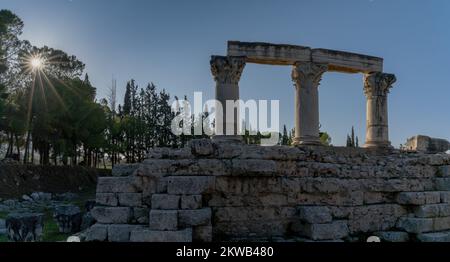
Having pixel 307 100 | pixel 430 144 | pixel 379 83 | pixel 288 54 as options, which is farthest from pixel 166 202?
pixel 430 144

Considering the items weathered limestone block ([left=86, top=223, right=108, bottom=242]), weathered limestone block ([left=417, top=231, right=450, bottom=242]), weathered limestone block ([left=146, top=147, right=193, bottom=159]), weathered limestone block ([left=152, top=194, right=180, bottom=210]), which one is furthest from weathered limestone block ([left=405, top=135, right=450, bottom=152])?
weathered limestone block ([left=86, top=223, right=108, bottom=242])

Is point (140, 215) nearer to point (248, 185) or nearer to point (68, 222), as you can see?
point (248, 185)

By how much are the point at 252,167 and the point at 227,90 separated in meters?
5.45

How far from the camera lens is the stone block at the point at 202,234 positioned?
7227 millimetres

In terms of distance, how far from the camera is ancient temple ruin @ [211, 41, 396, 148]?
12844 mm

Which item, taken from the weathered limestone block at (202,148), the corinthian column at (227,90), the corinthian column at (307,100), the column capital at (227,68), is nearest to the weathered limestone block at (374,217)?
the weathered limestone block at (202,148)

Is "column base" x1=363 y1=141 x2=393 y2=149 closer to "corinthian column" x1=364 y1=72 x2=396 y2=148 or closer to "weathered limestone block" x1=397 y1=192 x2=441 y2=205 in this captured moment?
"corinthian column" x1=364 y1=72 x2=396 y2=148

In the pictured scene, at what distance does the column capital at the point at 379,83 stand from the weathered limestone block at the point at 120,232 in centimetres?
1091

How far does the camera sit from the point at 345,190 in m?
A: 8.59

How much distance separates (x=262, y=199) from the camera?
8164mm

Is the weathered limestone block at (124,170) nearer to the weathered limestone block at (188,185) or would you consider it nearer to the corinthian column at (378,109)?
the weathered limestone block at (188,185)
